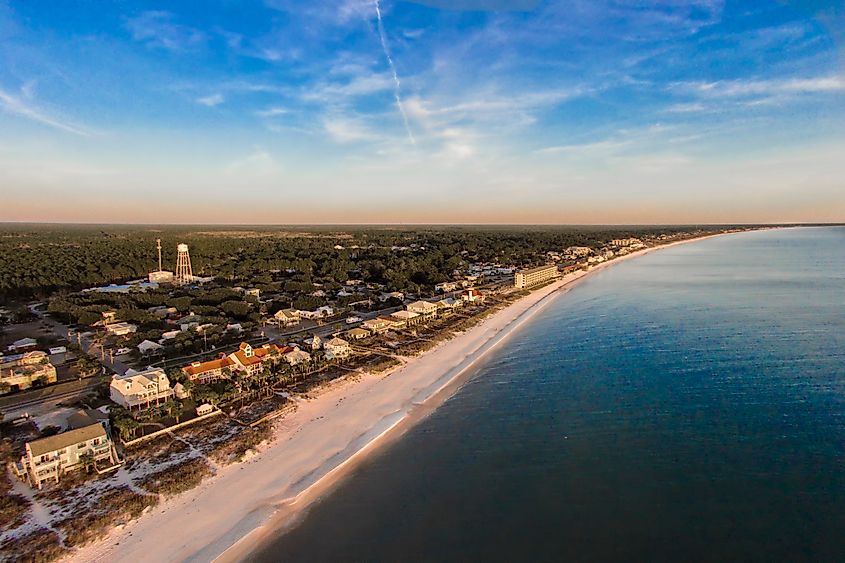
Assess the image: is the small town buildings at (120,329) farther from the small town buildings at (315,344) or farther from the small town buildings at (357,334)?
the small town buildings at (357,334)

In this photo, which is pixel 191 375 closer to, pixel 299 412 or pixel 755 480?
pixel 299 412

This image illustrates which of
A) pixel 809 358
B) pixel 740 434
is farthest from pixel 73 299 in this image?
pixel 809 358

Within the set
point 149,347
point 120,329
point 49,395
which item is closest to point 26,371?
point 49,395

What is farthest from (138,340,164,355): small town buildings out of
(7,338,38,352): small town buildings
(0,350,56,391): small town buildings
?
(7,338,38,352): small town buildings

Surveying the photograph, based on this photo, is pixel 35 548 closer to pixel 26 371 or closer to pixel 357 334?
pixel 26 371

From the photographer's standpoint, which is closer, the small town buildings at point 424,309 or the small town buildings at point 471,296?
the small town buildings at point 424,309

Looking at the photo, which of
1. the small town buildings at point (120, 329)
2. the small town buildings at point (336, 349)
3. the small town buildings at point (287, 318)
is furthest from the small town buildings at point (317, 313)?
the small town buildings at point (120, 329)

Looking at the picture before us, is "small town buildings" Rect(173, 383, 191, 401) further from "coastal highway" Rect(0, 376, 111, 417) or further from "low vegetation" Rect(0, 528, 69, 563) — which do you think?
"low vegetation" Rect(0, 528, 69, 563)
